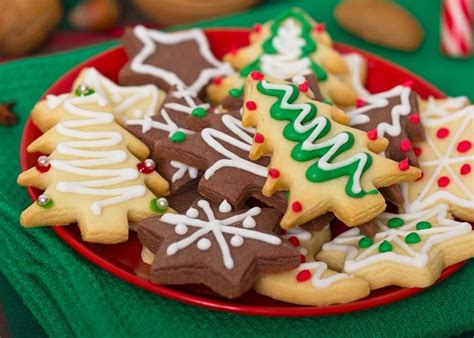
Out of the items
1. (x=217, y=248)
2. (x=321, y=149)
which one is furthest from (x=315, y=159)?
(x=217, y=248)

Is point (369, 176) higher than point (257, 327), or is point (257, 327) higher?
point (369, 176)

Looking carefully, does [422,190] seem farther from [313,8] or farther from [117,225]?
[313,8]

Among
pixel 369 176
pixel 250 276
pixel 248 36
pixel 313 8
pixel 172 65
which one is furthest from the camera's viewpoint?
pixel 313 8

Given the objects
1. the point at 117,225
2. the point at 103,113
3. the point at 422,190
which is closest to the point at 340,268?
the point at 422,190

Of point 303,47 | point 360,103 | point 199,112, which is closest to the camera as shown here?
point 199,112

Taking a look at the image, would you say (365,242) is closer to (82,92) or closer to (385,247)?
(385,247)

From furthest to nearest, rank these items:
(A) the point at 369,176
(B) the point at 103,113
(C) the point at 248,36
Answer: (C) the point at 248,36 → (B) the point at 103,113 → (A) the point at 369,176

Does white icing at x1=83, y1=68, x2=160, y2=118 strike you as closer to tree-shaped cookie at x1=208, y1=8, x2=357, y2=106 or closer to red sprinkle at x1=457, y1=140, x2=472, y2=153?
tree-shaped cookie at x1=208, y1=8, x2=357, y2=106
